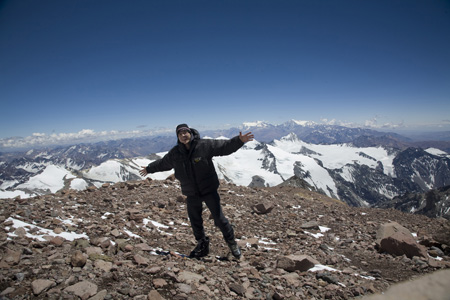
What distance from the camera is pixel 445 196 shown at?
175 m

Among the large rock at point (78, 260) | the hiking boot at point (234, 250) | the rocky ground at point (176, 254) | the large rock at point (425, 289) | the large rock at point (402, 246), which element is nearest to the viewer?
the large rock at point (425, 289)

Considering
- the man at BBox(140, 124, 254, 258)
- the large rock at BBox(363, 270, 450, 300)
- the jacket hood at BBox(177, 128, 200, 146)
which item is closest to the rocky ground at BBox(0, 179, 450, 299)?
the man at BBox(140, 124, 254, 258)

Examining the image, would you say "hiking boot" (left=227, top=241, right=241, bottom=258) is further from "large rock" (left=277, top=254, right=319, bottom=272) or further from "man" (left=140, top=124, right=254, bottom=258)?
"large rock" (left=277, top=254, right=319, bottom=272)

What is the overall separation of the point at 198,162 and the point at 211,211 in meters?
1.42

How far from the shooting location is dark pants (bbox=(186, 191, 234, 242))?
6.28m

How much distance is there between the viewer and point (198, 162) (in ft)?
20.1

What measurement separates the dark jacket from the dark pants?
0.62 ft

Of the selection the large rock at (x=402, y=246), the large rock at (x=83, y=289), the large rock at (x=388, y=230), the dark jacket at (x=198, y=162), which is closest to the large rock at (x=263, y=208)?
the large rock at (x=388, y=230)

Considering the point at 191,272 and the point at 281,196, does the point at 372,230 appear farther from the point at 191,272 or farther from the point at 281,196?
the point at 191,272

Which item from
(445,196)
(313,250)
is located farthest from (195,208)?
(445,196)

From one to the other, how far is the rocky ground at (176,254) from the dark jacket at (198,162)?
193cm

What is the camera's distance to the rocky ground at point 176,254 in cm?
448

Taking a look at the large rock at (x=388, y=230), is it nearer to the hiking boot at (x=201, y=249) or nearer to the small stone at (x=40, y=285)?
the hiking boot at (x=201, y=249)

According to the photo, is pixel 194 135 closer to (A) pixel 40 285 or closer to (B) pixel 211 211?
→ (B) pixel 211 211
